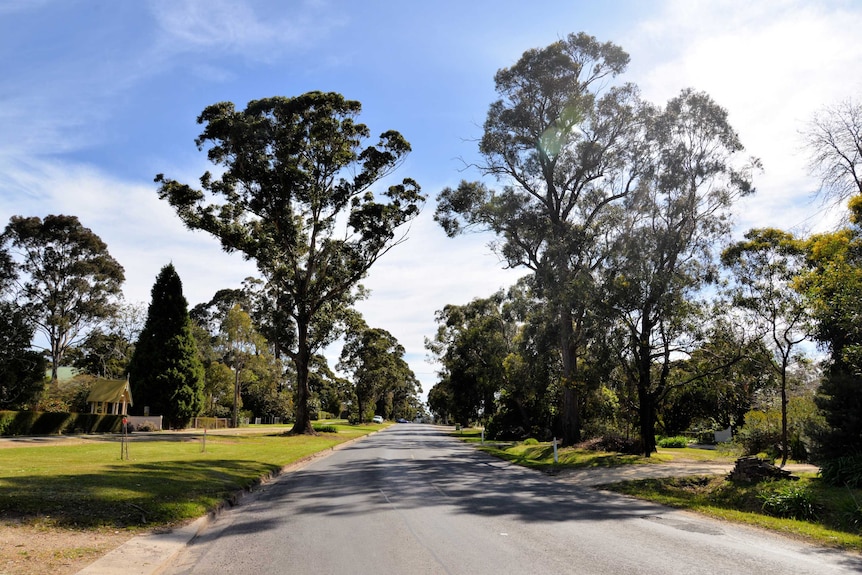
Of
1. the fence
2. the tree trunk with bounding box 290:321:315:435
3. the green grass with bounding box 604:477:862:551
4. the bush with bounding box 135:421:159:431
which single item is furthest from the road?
the fence

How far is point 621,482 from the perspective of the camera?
16.5 m

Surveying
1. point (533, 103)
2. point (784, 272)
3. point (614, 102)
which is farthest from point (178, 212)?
point (784, 272)

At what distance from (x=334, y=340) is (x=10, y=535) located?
37.3m

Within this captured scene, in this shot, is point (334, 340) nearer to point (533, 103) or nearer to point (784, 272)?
point (533, 103)

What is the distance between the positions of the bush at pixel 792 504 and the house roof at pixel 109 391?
39.3 m

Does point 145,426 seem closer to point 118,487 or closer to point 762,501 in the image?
point 118,487

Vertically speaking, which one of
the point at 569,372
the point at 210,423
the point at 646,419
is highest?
the point at 569,372

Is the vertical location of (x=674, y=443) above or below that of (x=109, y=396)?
below

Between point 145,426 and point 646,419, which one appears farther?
point 145,426

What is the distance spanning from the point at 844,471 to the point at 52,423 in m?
35.2

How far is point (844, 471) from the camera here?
42.1ft

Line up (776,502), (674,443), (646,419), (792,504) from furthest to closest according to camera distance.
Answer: (674,443) → (646,419) → (776,502) → (792,504)

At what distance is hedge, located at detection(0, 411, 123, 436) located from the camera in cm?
2877

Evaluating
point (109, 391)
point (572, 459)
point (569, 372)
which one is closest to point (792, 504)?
point (572, 459)
